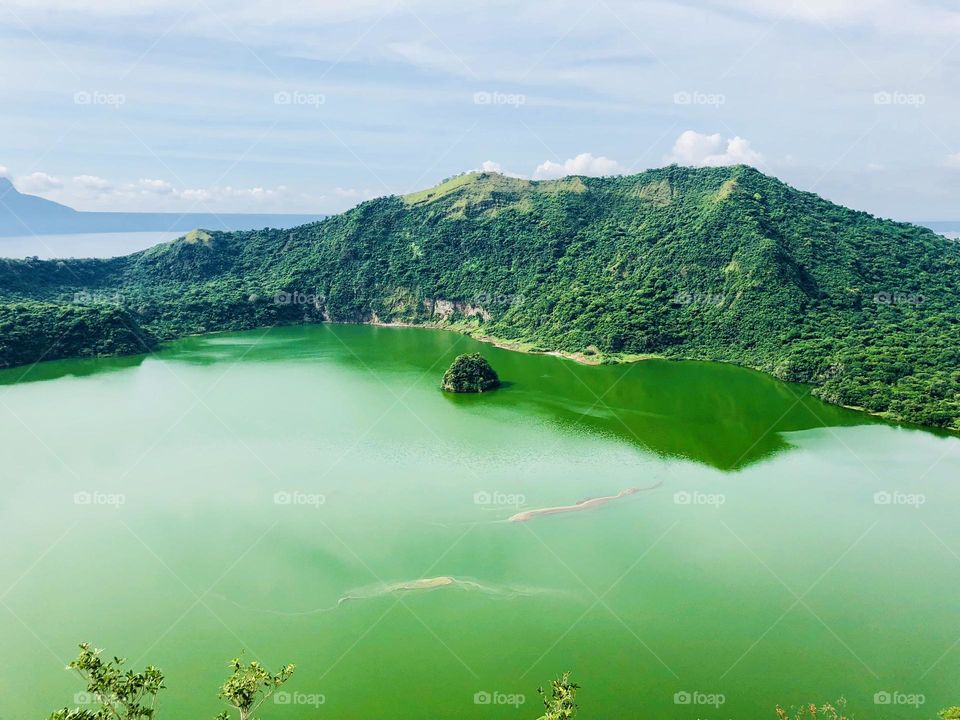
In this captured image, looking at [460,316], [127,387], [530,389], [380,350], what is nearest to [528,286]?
[460,316]

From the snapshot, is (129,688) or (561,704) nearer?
(129,688)

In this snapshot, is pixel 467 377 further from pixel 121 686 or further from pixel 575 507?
pixel 121 686

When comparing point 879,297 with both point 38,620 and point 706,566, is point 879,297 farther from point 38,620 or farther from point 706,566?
point 38,620

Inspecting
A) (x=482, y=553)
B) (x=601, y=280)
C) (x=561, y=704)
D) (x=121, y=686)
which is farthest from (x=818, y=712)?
(x=601, y=280)

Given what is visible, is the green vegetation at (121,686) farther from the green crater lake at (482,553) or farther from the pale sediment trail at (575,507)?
the pale sediment trail at (575,507)

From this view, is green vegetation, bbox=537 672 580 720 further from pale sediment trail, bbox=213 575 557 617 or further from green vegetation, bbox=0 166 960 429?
green vegetation, bbox=0 166 960 429
